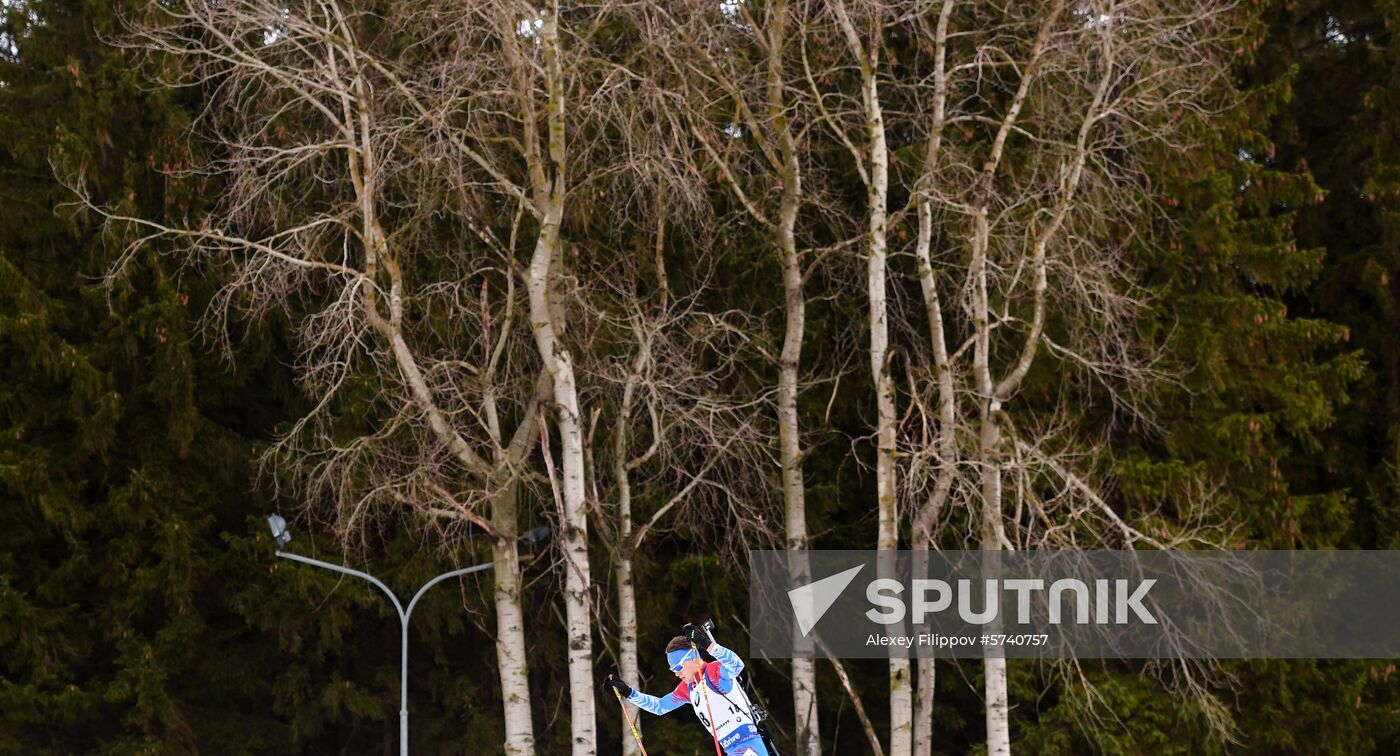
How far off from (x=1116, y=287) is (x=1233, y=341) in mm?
1938

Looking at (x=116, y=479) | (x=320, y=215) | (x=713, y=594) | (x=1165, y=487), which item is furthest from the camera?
(x=116, y=479)

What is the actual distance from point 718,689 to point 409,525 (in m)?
10.5

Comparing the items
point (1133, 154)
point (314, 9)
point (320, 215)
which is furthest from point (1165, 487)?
point (314, 9)

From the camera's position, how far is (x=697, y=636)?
1045 cm

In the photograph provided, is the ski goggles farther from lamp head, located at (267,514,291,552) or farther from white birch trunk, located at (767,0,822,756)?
lamp head, located at (267,514,291,552)

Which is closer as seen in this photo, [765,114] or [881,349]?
[881,349]

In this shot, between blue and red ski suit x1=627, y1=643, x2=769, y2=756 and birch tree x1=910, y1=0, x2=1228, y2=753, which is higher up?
birch tree x1=910, y1=0, x2=1228, y2=753

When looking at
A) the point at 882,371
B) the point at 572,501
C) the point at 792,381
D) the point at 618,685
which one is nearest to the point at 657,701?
the point at 618,685

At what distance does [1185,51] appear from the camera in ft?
Result: 50.4

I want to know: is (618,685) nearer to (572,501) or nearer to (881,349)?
(572,501)

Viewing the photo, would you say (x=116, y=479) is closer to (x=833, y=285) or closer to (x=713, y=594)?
(x=713, y=594)

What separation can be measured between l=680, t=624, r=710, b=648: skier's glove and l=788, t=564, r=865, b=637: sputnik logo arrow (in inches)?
200

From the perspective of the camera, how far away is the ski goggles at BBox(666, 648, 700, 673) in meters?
10.4

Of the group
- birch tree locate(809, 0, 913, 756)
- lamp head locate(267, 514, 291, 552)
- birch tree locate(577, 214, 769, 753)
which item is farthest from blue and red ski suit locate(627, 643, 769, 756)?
lamp head locate(267, 514, 291, 552)
